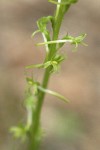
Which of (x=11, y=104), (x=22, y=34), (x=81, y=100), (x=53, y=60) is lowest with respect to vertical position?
(x=53, y=60)

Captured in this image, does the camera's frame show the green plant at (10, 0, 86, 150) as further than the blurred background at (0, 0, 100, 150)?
No

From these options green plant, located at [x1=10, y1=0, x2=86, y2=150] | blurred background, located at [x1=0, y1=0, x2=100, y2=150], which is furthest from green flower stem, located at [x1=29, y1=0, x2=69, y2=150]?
blurred background, located at [x1=0, y1=0, x2=100, y2=150]

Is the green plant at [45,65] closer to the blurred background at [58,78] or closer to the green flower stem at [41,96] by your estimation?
the green flower stem at [41,96]

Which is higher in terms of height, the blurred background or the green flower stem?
the blurred background

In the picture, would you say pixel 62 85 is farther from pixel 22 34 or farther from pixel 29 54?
pixel 22 34

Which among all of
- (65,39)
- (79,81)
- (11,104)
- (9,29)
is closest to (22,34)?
(9,29)

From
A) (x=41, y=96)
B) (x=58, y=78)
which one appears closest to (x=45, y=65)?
(x=41, y=96)

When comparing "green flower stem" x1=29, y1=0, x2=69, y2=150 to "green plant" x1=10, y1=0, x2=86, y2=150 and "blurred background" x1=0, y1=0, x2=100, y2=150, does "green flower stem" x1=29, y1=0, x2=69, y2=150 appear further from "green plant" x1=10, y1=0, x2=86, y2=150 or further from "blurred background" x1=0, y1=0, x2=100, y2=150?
"blurred background" x1=0, y1=0, x2=100, y2=150
